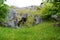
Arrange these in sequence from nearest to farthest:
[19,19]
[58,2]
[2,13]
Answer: [58,2] → [2,13] → [19,19]

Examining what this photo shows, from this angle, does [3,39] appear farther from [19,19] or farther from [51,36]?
[19,19]

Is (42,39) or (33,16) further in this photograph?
(33,16)

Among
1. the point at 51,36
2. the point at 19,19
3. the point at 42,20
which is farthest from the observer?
the point at 19,19

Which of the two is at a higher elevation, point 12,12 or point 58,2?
point 58,2

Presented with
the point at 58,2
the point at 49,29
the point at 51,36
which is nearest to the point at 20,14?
the point at 49,29

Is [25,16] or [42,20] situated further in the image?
[25,16]

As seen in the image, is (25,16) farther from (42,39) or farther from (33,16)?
(42,39)

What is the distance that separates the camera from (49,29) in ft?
54.9

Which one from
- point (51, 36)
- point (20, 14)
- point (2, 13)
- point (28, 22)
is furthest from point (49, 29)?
point (20, 14)

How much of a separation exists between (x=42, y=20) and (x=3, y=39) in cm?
903

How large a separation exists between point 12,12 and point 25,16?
1.86 metres

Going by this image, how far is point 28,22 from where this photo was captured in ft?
73.0

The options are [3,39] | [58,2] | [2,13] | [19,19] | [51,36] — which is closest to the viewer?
[58,2]

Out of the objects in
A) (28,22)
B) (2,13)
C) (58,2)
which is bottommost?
(28,22)
